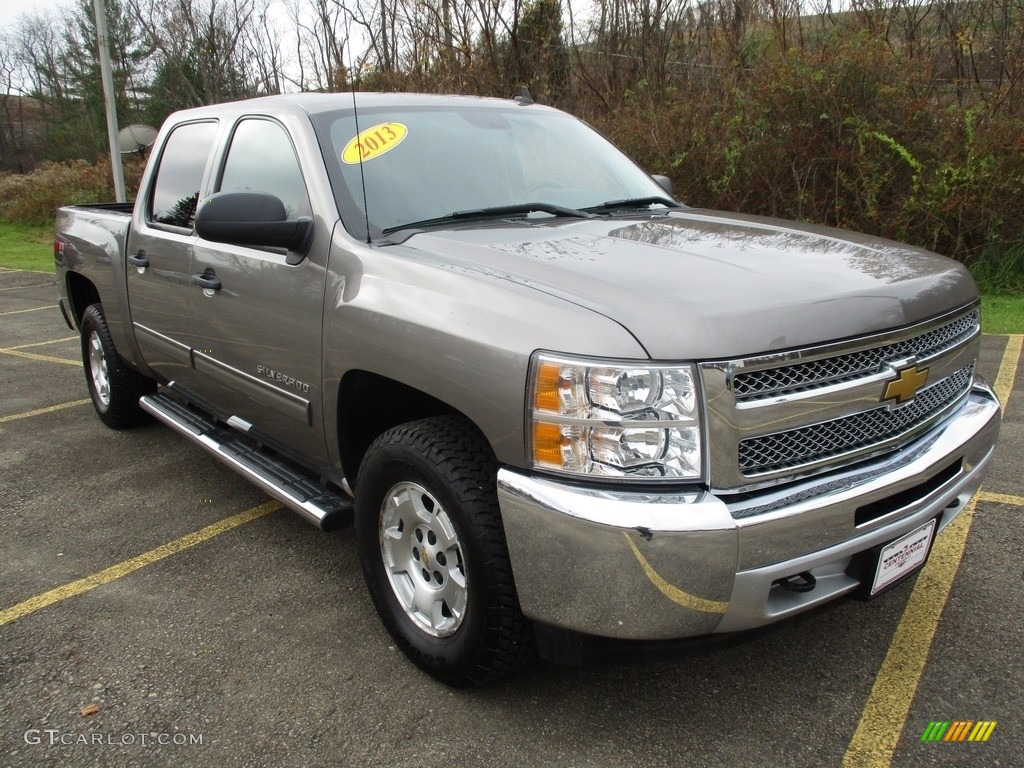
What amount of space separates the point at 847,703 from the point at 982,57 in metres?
9.69

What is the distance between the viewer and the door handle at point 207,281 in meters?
3.44

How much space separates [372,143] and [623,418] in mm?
1713

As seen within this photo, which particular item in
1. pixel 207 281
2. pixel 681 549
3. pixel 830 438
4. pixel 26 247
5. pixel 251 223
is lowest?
pixel 26 247

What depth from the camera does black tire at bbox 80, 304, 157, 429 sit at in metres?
4.94

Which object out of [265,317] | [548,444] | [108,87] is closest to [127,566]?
[265,317]

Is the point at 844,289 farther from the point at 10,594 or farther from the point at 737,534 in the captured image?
the point at 10,594

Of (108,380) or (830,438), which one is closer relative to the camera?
(830,438)

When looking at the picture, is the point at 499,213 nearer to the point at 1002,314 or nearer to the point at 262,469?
the point at 262,469

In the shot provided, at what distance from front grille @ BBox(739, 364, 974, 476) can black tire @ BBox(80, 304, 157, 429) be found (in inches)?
160

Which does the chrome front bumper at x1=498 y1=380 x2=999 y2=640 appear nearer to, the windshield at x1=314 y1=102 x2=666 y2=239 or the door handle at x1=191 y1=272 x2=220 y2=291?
the windshield at x1=314 y1=102 x2=666 y2=239

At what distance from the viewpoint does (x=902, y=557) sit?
2371 mm

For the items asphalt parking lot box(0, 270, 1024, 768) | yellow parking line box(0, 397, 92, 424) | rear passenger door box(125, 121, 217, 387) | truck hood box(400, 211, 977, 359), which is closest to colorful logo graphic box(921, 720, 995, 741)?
asphalt parking lot box(0, 270, 1024, 768)

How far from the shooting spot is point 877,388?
2.25 meters

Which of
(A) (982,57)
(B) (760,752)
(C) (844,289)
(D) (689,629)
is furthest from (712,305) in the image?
(A) (982,57)
